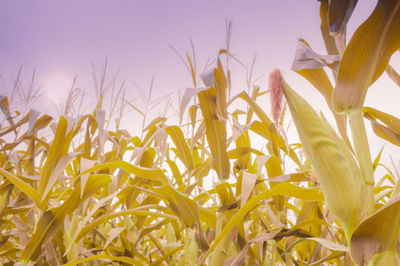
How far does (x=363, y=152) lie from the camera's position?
0.28m

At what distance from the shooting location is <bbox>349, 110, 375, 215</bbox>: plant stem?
0.89ft

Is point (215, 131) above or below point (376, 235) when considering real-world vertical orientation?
above

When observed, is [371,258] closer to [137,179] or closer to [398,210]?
[398,210]

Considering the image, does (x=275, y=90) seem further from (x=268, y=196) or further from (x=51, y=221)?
(x=51, y=221)

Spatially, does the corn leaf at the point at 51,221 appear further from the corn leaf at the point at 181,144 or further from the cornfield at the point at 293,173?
the corn leaf at the point at 181,144

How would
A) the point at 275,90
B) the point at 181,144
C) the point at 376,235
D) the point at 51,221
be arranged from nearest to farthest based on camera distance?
the point at 376,235, the point at 275,90, the point at 51,221, the point at 181,144

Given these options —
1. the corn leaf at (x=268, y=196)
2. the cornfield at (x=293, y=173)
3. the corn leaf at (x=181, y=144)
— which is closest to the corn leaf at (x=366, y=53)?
the cornfield at (x=293, y=173)

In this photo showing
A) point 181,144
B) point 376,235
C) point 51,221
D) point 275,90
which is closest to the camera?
point 376,235

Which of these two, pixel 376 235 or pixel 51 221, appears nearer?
pixel 376 235

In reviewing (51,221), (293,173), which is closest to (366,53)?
(293,173)

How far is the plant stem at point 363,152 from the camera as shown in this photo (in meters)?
0.27

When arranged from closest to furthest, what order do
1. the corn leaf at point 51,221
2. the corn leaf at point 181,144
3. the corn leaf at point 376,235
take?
1. the corn leaf at point 376,235
2. the corn leaf at point 51,221
3. the corn leaf at point 181,144

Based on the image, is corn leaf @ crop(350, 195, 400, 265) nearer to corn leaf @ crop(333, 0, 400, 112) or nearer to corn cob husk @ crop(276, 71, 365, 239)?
corn cob husk @ crop(276, 71, 365, 239)

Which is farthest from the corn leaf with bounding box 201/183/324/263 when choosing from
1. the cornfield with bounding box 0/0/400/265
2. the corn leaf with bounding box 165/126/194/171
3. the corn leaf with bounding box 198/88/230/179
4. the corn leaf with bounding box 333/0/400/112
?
the corn leaf with bounding box 165/126/194/171
